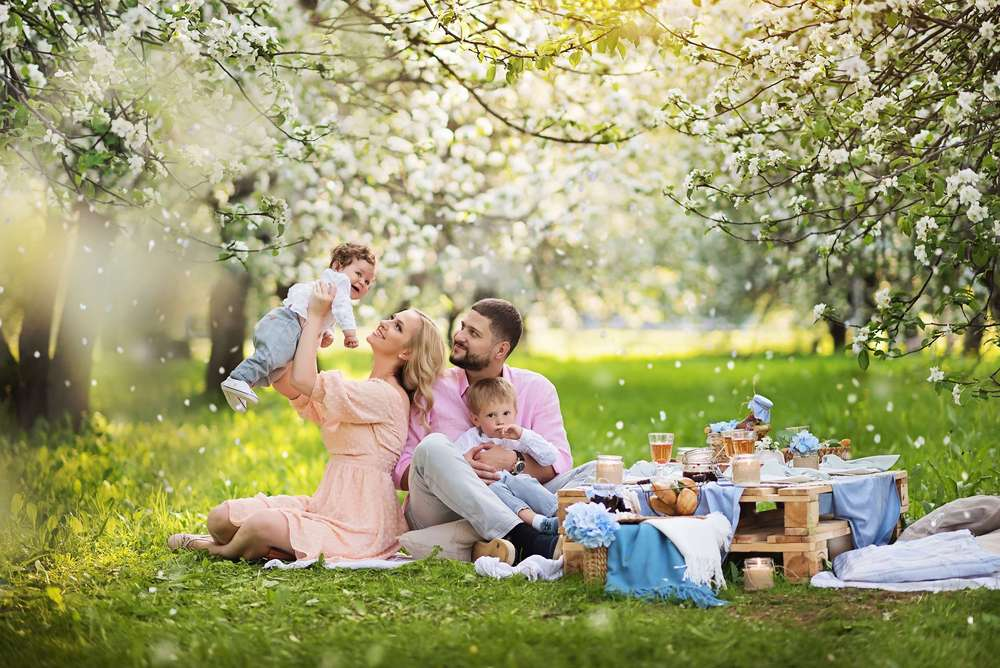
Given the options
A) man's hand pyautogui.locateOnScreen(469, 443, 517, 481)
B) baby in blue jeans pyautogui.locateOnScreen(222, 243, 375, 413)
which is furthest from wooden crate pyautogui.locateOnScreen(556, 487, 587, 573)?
baby in blue jeans pyautogui.locateOnScreen(222, 243, 375, 413)

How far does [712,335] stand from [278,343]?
781 inches

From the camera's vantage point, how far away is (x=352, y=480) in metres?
5.77

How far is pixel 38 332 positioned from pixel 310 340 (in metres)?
5.00

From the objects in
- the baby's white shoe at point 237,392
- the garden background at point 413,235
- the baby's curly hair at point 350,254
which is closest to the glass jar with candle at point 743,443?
the garden background at point 413,235

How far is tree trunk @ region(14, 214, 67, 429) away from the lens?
9.68 m

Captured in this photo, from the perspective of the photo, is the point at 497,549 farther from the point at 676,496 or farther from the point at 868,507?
the point at 868,507

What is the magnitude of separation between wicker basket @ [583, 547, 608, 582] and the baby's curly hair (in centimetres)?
182

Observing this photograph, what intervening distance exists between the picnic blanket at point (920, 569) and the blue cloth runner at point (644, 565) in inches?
23.6

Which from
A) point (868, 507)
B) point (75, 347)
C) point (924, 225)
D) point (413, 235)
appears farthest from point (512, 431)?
point (75, 347)

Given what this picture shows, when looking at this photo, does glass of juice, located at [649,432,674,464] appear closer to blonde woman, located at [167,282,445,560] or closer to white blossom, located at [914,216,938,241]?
blonde woman, located at [167,282,445,560]

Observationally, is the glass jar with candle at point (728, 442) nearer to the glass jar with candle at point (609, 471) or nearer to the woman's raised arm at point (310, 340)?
the glass jar with candle at point (609, 471)

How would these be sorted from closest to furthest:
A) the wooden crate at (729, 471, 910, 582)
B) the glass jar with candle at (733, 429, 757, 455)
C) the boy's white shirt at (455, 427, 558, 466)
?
1. the wooden crate at (729, 471, 910, 582)
2. the glass jar with candle at (733, 429, 757, 455)
3. the boy's white shirt at (455, 427, 558, 466)

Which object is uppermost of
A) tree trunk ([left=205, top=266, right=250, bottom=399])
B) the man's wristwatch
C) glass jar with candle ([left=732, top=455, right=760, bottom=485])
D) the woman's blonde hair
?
tree trunk ([left=205, top=266, right=250, bottom=399])

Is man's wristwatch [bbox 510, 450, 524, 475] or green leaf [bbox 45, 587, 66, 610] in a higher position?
man's wristwatch [bbox 510, 450, 524, 475]
